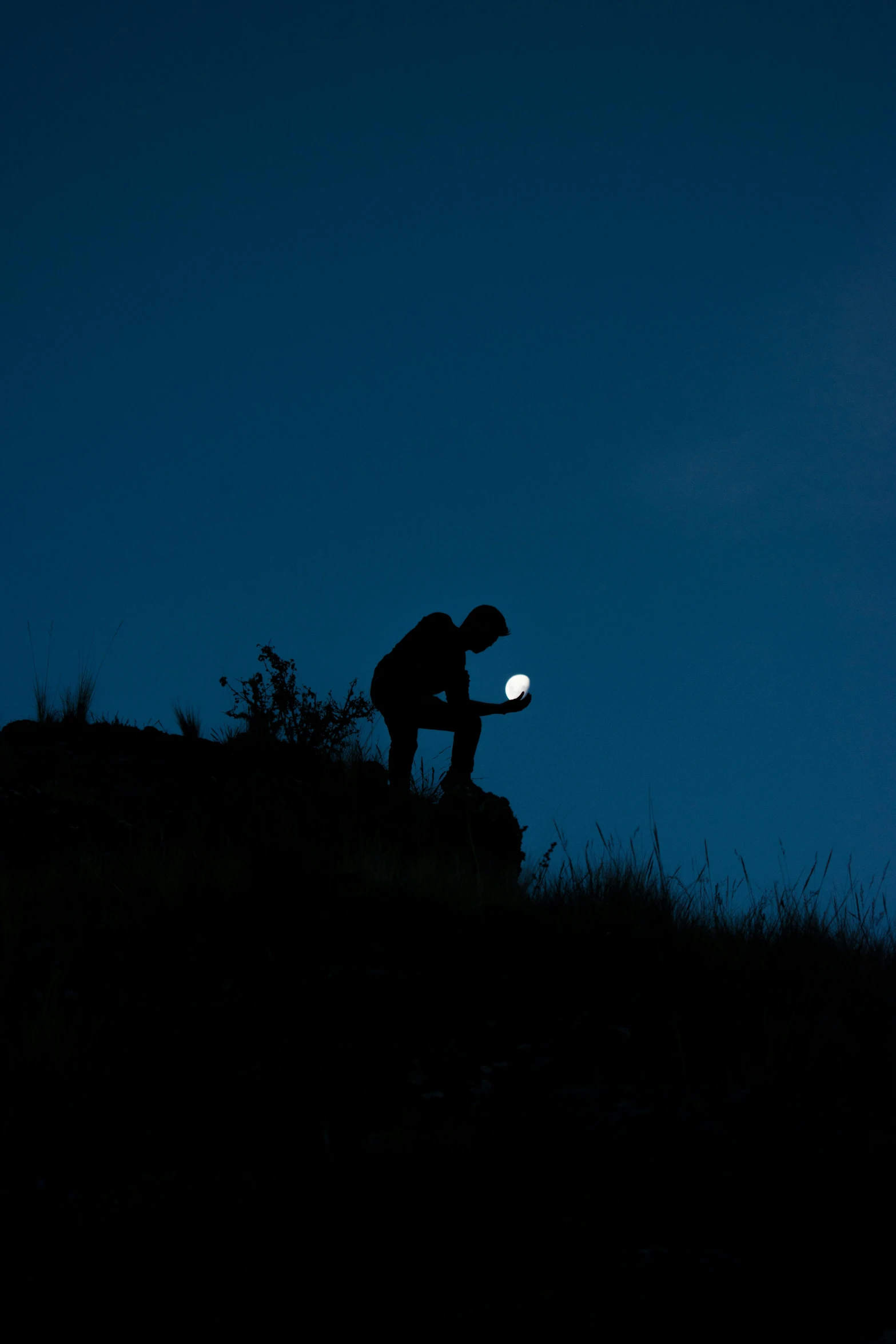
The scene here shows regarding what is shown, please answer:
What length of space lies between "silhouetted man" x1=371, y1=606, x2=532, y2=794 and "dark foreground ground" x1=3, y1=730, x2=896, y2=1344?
3.81 meters

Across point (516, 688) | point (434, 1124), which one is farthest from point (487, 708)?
point (434, 1124)

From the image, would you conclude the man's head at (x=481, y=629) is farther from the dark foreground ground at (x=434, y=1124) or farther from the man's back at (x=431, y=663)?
the dark foreground ground at (x=434, y=1124)

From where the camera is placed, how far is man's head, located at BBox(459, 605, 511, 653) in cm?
849

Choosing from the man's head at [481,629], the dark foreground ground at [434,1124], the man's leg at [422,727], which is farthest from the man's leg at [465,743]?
the dark foreground ground at [434,1124]

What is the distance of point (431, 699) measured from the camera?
27.0 ft

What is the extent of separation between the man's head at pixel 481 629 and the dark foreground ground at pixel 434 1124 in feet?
14.0

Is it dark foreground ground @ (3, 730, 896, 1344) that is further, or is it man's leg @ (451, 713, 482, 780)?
man's leg @ (451, 713, 482, 780)

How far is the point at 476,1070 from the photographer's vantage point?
3.07 meters

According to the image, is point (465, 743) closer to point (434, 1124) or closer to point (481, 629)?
point (481, 629)

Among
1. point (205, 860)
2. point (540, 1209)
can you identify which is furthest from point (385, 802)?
point (540, 1209)

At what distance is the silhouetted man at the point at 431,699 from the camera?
823 centimetres

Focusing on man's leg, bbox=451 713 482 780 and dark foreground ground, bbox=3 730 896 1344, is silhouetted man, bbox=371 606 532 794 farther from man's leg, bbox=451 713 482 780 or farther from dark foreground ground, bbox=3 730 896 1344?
→ dark foreground ground, bbox=3 730 896 1344

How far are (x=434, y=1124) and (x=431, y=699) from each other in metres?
5.65

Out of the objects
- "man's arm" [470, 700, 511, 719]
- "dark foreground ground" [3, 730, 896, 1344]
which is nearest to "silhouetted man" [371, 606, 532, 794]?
"man's arm" [470, 700, 511, 719]
